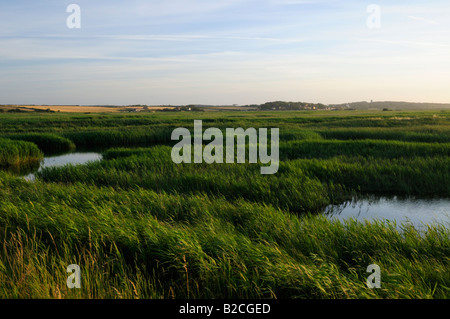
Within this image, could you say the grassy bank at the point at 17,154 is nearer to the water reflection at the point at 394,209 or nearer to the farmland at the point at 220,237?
the farmland at the point at 220,237

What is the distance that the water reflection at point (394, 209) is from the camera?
965 centimetres

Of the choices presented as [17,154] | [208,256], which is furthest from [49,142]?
[208,256]

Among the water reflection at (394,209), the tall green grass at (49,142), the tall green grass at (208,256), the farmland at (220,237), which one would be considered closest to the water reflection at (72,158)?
the tall green grass at (49,142)

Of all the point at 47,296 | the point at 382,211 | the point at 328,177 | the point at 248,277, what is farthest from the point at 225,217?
the point at 328,177

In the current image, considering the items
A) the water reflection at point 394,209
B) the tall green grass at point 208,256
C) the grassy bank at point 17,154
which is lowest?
the water reflection at point 394,209

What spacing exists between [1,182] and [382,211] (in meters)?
11.8

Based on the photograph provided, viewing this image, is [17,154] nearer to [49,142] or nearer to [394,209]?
[49,142]

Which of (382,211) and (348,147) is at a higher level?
(348,147)

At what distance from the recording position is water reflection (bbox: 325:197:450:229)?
965 centimetres

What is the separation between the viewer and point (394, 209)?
10531 millimetres

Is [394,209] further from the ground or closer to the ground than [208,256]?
closer to the ground
